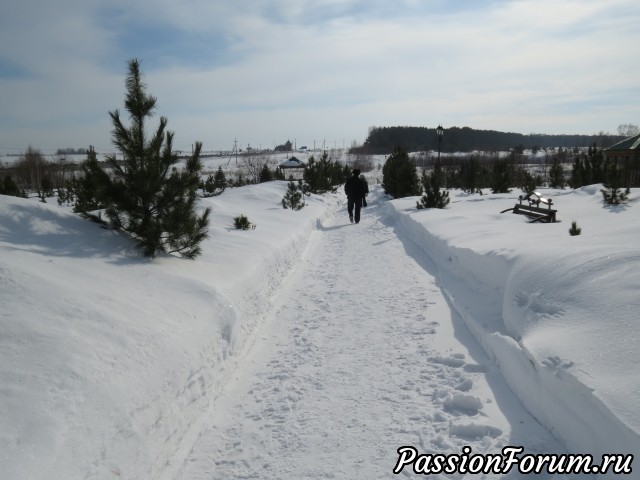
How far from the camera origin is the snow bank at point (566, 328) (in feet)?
8.89

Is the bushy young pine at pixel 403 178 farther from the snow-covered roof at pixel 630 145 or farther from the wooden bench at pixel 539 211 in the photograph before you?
the snow-covered roof at pixel 630 145

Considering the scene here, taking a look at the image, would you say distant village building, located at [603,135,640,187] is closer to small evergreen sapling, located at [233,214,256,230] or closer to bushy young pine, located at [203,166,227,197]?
small evergreen sapling, located at [233,214,256,230]

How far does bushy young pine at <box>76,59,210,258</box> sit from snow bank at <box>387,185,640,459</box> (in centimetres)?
426

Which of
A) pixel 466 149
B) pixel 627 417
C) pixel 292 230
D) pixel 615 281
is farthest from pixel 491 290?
pixel 466 149

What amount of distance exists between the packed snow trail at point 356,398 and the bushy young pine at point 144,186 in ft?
6.31

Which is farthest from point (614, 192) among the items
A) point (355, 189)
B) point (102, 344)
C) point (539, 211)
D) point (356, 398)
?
point (102, 344)

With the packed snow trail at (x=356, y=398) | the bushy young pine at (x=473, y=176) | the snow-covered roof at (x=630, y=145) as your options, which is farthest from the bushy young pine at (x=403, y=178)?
the packed snow trail at (x=356, y=398)

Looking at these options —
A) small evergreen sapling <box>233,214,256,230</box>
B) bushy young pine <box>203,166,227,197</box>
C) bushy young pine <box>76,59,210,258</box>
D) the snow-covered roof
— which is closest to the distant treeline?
bushy young pine <box>203,166,227,197</box>

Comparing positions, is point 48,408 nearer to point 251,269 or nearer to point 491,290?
point 251,269

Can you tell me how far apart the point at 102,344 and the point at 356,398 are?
7.21ft

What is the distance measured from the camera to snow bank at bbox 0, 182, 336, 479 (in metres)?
2.56

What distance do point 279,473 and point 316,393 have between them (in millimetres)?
1059

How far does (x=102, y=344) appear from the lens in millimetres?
3365

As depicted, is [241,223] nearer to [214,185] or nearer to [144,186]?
[144,186]
